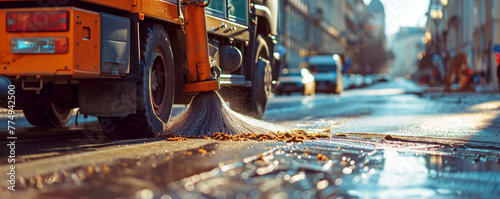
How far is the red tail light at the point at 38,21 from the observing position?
639cm

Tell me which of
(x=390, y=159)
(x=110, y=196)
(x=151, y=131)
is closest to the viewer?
(x=110, y=196)

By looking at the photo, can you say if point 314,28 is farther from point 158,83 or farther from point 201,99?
point 158,83

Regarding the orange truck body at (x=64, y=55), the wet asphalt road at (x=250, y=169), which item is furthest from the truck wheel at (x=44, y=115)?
the orange truck body at (x=64, y=55)

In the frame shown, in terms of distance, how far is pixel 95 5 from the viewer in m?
6.91

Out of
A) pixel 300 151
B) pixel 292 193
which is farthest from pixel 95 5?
pixel 292 193

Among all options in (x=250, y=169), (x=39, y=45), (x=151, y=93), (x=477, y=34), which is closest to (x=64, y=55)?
(x=39, y=45)

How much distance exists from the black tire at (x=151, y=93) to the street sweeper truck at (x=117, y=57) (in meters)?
0.01

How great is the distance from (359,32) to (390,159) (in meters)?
139

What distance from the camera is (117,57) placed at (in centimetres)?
703

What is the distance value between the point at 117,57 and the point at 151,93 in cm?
89

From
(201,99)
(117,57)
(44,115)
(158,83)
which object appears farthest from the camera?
(44,115)

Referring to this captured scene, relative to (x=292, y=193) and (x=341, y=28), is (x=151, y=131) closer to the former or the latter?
(x=292, y=193)

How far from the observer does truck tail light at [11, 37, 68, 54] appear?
640 centimetres

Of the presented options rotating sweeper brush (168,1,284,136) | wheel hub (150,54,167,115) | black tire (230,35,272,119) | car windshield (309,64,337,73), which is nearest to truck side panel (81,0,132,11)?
wheel hub (150,54,167,115)
